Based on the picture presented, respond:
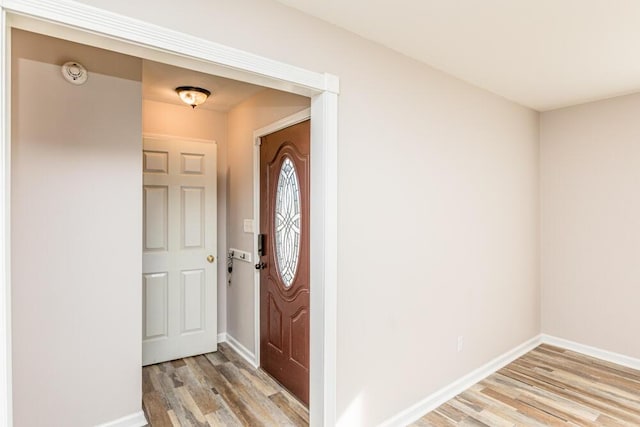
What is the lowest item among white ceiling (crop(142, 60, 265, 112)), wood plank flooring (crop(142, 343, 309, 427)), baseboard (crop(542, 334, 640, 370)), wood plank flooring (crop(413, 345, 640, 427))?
wood plank flooring (crop(413, 345, 640, 427))

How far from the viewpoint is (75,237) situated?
6.79 ft

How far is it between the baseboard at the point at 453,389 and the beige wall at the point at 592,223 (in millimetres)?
621

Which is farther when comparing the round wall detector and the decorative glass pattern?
the decorative glass pattern

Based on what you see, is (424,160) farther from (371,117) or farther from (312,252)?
(312,252)

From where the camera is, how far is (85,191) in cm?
210

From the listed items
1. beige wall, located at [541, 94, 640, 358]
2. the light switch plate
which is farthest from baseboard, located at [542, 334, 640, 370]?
the light switch plate

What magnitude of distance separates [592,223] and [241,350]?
3.61 meters

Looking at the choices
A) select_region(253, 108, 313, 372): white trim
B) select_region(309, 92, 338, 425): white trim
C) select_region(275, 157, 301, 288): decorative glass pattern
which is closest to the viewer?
select_region(309, 92, 338, 425): white trim

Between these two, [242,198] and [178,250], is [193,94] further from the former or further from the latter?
[178,250]

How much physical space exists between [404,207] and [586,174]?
2.31m

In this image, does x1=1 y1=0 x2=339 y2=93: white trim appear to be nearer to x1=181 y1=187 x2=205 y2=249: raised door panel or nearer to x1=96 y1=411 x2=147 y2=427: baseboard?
x1=181 y1=187 x2=205 y2=249: raised door panel

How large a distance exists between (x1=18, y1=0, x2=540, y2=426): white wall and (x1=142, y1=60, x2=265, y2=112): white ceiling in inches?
46.9

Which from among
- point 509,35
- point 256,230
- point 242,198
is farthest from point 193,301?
point 509,35

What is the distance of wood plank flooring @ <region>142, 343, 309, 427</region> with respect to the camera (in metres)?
2.46
